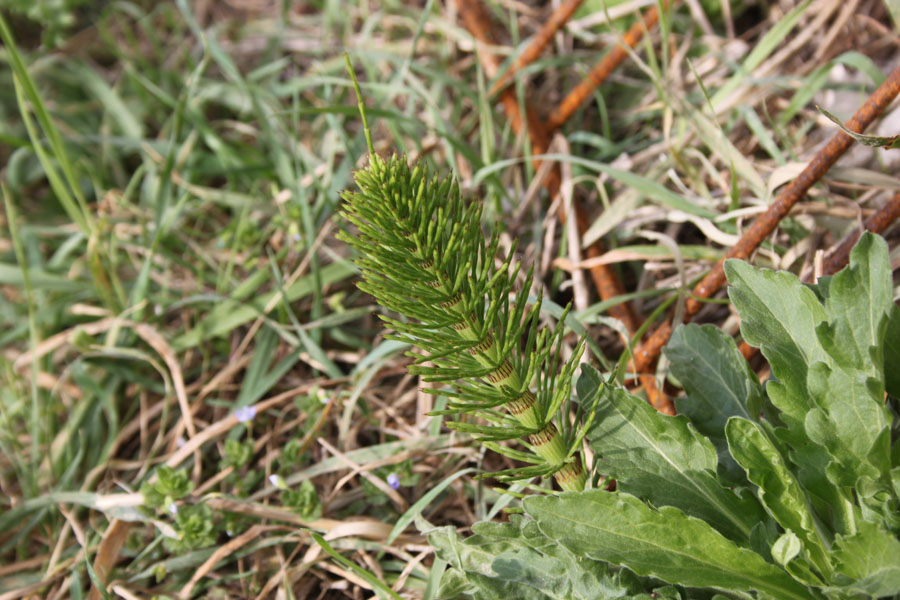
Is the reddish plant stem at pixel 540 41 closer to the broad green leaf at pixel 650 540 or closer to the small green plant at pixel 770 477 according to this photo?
the small green plant at pixel 770 477

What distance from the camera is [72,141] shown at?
313 cm

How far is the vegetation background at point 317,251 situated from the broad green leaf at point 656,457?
336mm

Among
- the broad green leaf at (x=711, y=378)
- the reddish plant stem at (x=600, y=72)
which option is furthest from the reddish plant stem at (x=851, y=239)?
the reddish plant stem at (x=600, y=72)

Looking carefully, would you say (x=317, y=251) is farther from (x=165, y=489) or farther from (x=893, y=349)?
(x=893, y=349)

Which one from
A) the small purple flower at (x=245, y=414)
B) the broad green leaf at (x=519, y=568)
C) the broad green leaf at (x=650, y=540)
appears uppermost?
the broad green leaf at (x=650, y=540)

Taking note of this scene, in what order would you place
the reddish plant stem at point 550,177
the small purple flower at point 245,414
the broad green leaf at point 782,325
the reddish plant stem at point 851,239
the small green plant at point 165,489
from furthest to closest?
the small purple flower at point 245,414 < the small green plant at point 165,489 < the reddish plant stem at point 550,177 < the reddish plant stem at point 851,239 < the broad green leaf at point 782,325

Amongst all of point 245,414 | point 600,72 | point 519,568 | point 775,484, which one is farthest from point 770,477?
point 600,72

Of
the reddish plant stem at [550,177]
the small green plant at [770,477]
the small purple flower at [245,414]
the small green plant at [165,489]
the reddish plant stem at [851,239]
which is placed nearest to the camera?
the small green plant at [770,477]

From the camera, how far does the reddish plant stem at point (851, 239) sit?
1.46 meters

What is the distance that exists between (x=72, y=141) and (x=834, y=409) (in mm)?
3089

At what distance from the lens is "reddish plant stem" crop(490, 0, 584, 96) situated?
222cm

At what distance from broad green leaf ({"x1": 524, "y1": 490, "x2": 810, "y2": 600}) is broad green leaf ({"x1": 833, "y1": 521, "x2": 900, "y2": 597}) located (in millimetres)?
117

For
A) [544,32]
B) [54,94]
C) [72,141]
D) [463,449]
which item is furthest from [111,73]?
[463,449]

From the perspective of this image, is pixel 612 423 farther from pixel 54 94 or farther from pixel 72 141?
pixel 54 94
